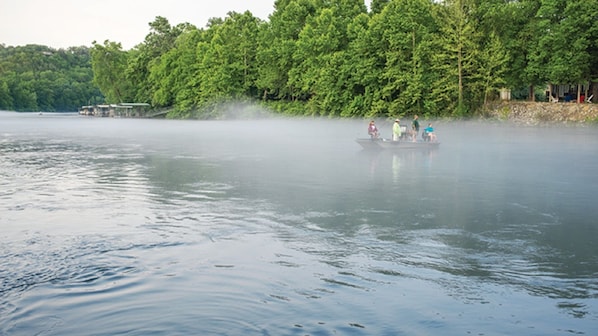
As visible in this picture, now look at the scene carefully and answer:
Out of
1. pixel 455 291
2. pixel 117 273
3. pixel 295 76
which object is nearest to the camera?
pixel 455 291

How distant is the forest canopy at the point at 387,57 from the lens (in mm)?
63000

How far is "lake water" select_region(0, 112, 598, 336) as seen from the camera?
8.46 m

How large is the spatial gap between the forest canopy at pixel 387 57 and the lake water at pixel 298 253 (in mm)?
41996

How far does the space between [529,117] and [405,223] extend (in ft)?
180

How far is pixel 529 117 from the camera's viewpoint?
64.9m

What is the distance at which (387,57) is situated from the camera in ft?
244

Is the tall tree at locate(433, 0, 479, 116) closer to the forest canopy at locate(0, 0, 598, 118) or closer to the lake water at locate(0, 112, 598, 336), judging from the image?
the forest canopy at locate(0, 0, 598, 118)

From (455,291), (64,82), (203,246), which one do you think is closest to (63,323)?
→ (203,246)

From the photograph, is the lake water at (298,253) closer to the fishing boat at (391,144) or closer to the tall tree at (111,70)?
the fishing boat at (391,144)

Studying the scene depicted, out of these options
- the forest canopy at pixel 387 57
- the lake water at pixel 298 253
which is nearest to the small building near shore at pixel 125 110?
the forest canopy at pixel 387 57

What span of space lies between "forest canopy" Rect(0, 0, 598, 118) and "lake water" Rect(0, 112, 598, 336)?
138ft

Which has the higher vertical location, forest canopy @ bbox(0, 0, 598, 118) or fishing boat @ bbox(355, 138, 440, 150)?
forest canopy @ bbox(0, 0, 598, 118)

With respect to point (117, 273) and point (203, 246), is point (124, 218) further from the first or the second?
point (117, 273)

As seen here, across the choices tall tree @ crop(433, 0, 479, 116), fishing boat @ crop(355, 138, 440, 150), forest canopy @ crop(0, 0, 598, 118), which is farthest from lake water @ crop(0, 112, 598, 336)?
tall tree @ crop(433, 0, 479, 116)
